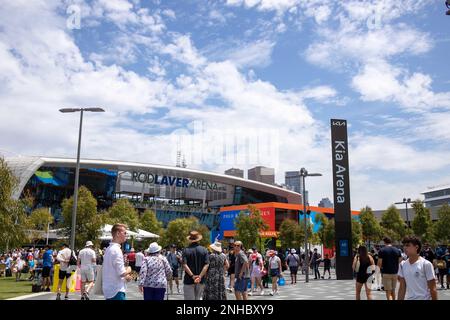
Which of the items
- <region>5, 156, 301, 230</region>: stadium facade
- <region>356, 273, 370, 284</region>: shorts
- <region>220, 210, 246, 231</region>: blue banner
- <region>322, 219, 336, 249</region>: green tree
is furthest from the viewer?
<region>5, 156, 301, 230</region>: stadium facade

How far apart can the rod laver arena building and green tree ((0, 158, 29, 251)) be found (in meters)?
41.4

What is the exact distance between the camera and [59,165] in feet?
216

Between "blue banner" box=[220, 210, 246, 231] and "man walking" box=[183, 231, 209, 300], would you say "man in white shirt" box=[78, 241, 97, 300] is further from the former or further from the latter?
"blue banner" box=[220, 210, 246, 231]

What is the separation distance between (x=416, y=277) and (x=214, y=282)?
397 centimetres

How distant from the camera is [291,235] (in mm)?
47625

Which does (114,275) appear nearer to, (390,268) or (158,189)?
(390,268)

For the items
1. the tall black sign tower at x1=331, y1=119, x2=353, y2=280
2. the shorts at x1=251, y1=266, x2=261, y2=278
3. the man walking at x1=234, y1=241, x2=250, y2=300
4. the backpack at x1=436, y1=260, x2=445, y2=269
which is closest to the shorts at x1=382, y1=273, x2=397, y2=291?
the man walking at x1=234, y1=241, x2=250, y2=300

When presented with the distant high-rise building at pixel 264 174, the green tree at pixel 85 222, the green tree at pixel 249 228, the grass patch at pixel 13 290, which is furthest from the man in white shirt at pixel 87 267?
the distant high-rise building at pixel 264 174

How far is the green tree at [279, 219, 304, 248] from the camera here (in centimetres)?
4725

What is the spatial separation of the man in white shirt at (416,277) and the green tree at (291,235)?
42250 mm

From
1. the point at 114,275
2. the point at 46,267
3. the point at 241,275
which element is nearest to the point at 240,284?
the point at 241,275
